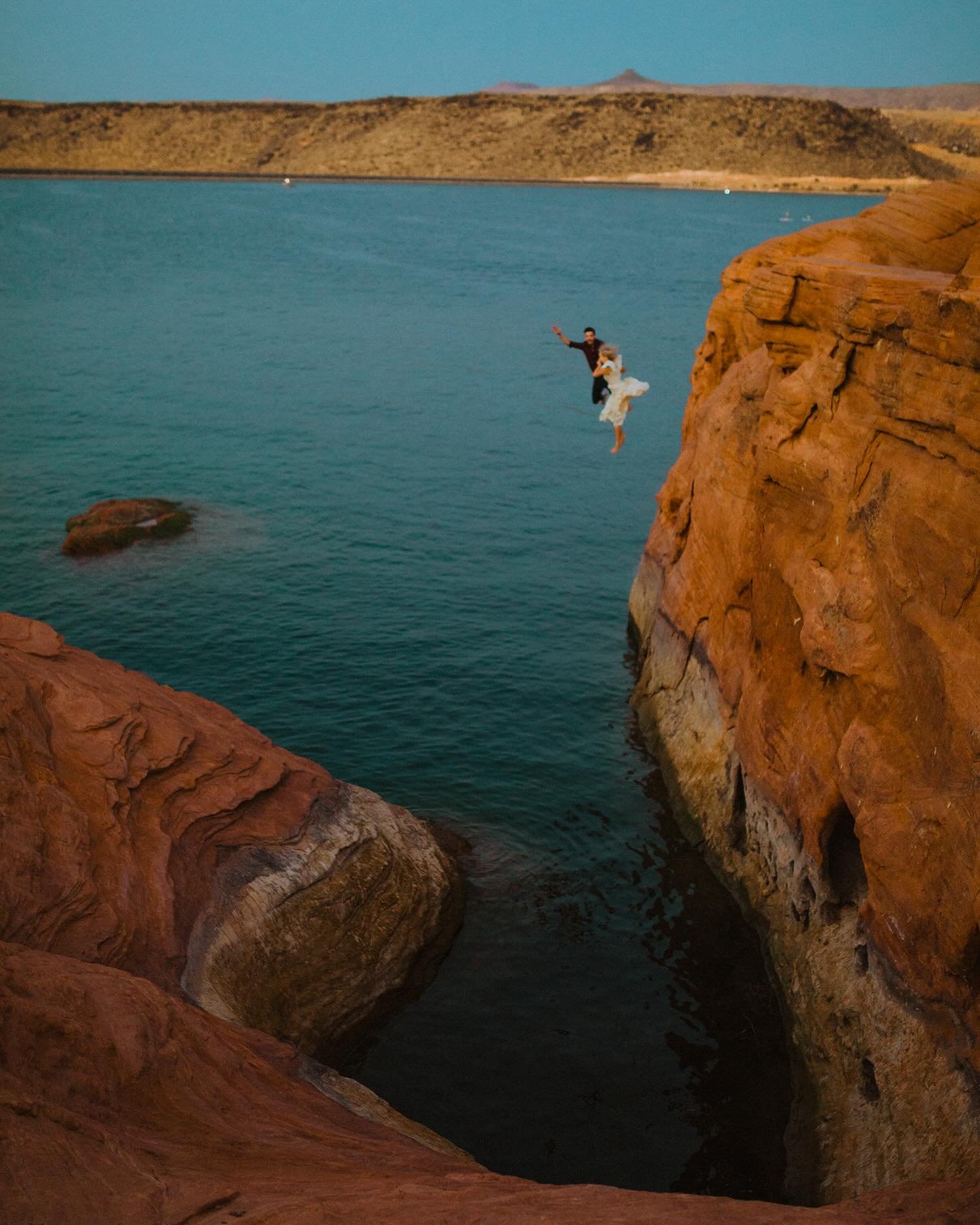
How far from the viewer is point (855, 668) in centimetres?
1562

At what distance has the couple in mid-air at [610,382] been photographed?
26875 millimetres

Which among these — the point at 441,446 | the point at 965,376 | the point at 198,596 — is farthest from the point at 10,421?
the point at 965,376

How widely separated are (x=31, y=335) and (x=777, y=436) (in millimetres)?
62502

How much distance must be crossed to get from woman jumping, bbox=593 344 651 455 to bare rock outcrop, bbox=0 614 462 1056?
13257mm

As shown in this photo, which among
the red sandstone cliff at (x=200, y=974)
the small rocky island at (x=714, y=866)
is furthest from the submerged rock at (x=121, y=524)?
the red sandstone cliff at (x=200, y=974)

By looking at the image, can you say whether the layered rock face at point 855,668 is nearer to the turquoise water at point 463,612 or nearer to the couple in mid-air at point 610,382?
the turquoise water at point 463,612

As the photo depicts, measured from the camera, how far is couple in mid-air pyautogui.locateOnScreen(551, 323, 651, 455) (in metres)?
26.9

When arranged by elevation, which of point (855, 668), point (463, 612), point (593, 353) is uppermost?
point (593, 353)

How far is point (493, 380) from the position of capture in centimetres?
6066

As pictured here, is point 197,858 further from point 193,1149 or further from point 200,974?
point 193,1149

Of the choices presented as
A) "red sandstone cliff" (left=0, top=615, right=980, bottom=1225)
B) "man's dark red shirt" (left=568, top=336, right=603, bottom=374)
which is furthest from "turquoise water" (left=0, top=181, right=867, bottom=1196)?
"man's dark red shirt" (left=568, top=336, right=603, bottom=374)

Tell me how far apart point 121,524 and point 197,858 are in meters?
23.6

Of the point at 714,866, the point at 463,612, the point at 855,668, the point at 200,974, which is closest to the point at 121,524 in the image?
the point at 463,612

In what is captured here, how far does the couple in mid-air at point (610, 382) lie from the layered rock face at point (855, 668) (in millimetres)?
3843
